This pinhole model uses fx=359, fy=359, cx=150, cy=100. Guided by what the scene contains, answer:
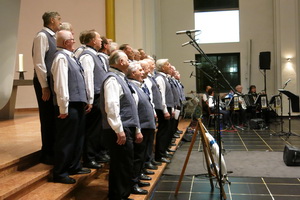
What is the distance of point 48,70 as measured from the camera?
3.70 meters

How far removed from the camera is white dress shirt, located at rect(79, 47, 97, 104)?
12.6 ft

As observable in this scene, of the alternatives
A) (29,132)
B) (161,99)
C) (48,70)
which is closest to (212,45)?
(161,99)

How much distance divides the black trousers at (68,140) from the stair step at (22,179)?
17 centimetres

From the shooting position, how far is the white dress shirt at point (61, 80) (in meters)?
3.33

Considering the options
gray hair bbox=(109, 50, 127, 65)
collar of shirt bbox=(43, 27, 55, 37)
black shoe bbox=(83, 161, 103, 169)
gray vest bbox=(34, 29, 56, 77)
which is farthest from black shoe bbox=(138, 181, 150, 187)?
collar of shirt bbox=(43, 27, 55, 37)

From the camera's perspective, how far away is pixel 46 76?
3.59 metres

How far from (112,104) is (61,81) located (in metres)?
0.55

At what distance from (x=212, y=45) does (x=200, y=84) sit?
1697 millimetres

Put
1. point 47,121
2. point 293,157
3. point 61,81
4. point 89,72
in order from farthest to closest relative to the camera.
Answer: point 293,157 → point 89,72 → point 47,121 → point 61,81

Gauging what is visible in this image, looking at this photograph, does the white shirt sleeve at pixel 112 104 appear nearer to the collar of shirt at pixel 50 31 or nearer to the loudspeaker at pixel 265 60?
the collar of shirt at pixel 50 31

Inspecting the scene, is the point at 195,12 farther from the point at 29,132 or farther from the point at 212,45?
the point at 29,132

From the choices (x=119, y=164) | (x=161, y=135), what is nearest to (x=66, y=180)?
(x=119, y=164)

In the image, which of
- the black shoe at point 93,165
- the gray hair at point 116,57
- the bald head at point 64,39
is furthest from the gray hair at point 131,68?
the black shoe at point 93,165

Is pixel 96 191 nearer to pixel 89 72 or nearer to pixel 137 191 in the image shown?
pixel 137 191
